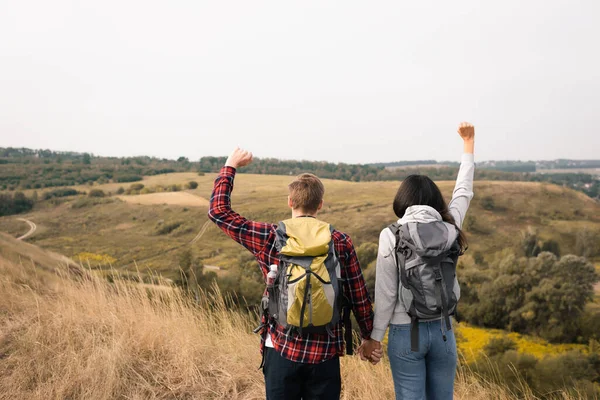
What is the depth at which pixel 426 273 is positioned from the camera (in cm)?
194

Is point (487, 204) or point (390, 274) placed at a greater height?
point (390, 274)

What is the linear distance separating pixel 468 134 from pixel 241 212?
62.9 m

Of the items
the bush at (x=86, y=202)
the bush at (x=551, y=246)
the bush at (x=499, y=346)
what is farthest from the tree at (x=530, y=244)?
the bush at (x=86, y=202)

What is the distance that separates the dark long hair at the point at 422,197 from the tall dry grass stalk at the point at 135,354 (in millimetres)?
1606

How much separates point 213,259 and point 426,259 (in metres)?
58.4

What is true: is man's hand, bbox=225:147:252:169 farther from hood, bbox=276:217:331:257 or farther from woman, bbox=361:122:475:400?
woman, bbox=361:122:475:400

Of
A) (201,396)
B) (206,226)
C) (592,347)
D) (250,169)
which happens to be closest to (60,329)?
(201,396)

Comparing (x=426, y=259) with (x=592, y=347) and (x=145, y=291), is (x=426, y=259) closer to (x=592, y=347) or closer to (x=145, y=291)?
(x=145, y=291)

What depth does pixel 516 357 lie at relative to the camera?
29.4m

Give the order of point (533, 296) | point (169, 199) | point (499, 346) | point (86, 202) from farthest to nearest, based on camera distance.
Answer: point (86, 202) → point (169, 199) → point (533, 296) → point (499, 346)

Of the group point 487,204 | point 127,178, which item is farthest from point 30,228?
point 487,204

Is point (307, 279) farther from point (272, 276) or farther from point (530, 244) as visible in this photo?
point (530, 244)

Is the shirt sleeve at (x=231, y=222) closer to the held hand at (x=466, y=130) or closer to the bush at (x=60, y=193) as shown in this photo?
the held hand at (x=466, y=130)

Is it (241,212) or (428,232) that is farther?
(241,212)
